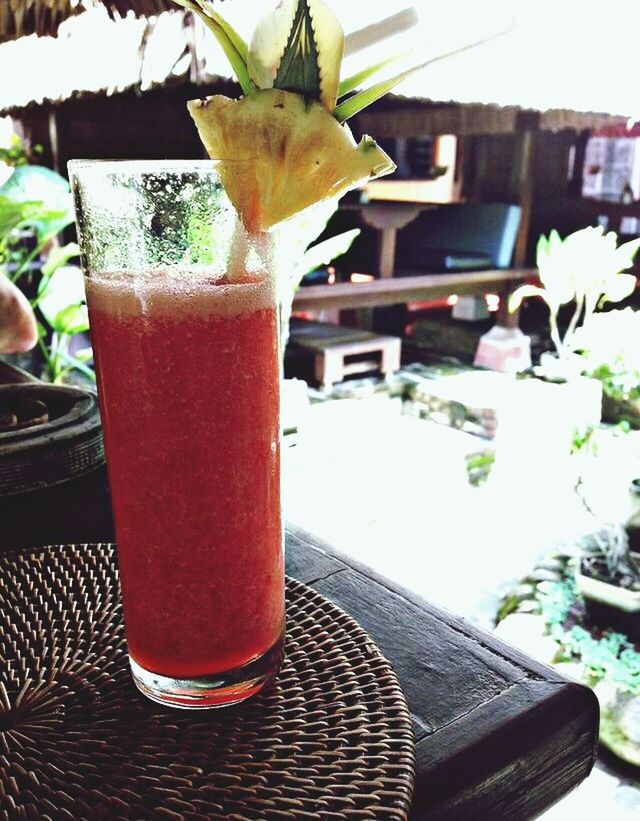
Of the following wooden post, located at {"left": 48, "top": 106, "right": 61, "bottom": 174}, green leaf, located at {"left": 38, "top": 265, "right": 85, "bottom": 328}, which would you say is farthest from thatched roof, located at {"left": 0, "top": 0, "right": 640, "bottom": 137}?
green leaf, located at {"left": 38, "top": 265, "right": 85, "bottom": 328}

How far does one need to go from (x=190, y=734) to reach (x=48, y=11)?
2.14 m

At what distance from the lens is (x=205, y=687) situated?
0.66 m

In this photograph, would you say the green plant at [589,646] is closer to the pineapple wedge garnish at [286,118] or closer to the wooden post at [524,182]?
the pineapple wedge garnish at [286,118]

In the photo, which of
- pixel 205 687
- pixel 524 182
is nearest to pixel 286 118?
pixel 205 687

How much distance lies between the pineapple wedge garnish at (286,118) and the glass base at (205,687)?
0.40 meters

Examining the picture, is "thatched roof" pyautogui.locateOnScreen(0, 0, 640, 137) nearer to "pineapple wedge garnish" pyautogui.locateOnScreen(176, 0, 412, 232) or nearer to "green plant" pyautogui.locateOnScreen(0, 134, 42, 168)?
"green plant" pyautogui.locateOnScreen(0, 134, 42, 168)

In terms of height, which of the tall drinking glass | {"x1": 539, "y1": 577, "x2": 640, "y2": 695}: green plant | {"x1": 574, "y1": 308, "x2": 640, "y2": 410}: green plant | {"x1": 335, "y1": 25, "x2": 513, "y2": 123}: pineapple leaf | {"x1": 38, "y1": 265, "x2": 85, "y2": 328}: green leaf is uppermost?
{"x1": 335, "y1": 25, "x2": 513, "y2": 123}: pineapple leaf

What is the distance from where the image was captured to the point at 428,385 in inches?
242

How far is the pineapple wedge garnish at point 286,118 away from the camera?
1.75ft

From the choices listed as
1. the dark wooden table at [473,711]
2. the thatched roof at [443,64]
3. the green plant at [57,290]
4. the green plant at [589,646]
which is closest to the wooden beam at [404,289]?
the thatched roof at [443,64]

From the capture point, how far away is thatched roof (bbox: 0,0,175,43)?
1889mm

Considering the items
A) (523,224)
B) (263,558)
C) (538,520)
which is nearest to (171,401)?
(263,558)

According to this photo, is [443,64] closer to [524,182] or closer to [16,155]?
[16,155]

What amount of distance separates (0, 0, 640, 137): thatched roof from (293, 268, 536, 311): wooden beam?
1429 millimetres
